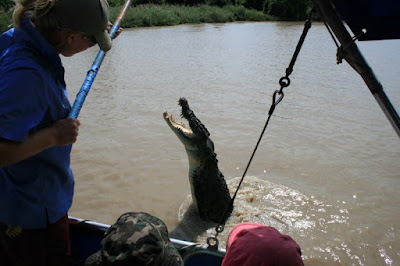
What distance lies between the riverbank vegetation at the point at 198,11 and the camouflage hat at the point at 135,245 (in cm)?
2285

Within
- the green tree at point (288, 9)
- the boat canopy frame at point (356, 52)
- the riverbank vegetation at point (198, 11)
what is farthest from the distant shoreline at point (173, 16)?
the boat canopy frame at point (356, 52)

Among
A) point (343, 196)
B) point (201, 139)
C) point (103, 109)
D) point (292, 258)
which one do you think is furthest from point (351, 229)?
point (103, 109)

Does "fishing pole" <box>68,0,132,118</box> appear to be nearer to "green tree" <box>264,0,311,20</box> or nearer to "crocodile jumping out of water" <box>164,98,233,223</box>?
"crocodile jumping out of water" <box>164,98,233,223</box>

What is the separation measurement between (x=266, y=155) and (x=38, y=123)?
4.68 meters

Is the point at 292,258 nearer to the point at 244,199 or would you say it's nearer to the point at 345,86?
the point at 244,199

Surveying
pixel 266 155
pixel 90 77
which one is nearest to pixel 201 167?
pixel 90 77

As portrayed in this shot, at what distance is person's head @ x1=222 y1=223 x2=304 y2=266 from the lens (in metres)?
1.40

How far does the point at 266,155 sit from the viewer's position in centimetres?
573

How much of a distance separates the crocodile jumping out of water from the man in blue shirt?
74.5 inches

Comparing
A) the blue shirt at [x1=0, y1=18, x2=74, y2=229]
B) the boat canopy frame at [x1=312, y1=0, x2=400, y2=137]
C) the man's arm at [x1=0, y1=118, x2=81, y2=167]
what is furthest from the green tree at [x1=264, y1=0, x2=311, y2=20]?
the man's arm at [x1=0, y1=118, x2=81, y2=167]

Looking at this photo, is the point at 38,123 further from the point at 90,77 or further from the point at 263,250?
the point at 263,250

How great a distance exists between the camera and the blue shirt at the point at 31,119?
4.38 ft

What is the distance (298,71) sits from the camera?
472 inches

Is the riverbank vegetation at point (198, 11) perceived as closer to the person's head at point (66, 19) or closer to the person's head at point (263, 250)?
the person's head at point (66, 19)
